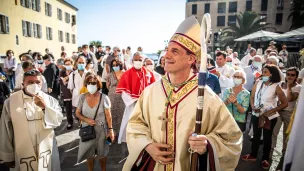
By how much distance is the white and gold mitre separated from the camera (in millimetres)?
1995

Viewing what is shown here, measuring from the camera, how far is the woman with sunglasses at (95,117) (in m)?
3.61

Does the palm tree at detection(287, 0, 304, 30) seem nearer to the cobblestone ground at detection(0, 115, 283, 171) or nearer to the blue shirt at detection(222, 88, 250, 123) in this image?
the cobblestone ground at detection(0, 115, 283, 171)

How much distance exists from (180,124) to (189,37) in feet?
2.62

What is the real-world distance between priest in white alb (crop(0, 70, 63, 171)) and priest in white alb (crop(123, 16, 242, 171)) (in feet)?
5.12

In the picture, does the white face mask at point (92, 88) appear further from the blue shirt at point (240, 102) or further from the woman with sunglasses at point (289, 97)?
the woman with sunglasses at point (289, 97)

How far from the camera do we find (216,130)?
1916 millimetres

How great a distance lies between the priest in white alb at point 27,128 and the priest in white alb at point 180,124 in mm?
1559

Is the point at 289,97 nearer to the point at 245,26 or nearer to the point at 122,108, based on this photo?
the point at 122,108

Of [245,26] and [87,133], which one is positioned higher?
[245,26]

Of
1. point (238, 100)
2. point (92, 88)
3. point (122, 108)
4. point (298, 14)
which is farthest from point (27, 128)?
point (298, 14)

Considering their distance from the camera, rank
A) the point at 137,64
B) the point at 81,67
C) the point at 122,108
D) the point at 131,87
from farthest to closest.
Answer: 1. the point at 81,67
2. the point at 122,108
3. the point at 137,64
4. the point at 131,87

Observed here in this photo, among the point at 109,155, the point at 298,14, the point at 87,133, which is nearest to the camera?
the point at 87,133

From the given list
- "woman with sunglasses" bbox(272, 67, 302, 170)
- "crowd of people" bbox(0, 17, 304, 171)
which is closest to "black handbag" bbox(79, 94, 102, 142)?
"crowd of people" bbox(0, 17, 304, 171)

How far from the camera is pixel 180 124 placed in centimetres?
197
